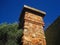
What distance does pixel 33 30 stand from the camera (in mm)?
5316

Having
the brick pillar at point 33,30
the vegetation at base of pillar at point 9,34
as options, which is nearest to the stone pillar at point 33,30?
the brick pillar at point 33,30

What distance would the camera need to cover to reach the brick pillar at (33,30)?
5064 millimetres

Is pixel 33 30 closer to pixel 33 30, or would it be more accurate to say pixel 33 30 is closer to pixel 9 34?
pixel 33 30

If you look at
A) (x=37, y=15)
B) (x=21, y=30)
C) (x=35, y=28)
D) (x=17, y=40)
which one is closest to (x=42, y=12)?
(x=37, y=15)

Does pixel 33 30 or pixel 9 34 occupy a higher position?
pixel 33 30

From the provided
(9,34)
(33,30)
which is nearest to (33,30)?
(33,30)

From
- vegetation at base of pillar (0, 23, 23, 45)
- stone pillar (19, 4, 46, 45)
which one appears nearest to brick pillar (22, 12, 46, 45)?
stone pillar (19, 4, 46, 45)

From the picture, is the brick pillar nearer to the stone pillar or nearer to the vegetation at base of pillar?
the stone pillar

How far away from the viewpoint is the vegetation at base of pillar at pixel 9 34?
4957 millimetres

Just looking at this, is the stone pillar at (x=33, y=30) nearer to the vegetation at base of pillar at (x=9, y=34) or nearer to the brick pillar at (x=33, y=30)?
the brick pillar at (x=33, y=30)

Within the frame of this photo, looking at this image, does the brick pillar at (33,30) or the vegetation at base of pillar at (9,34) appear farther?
the brick pillar at (33,30)

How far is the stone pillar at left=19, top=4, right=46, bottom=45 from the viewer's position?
16.6 ft

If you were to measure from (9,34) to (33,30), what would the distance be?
89cm

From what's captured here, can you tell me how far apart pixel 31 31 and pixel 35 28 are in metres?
0.24
